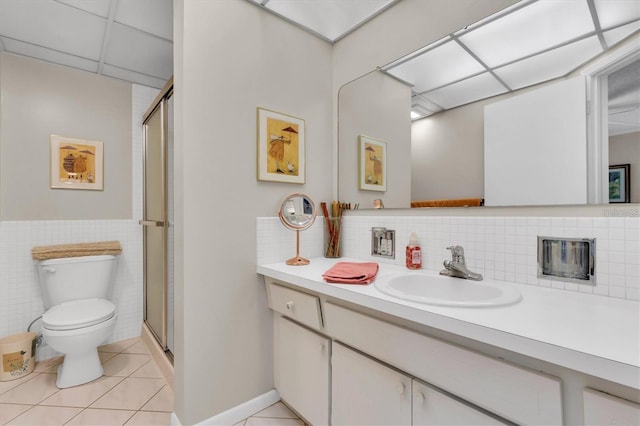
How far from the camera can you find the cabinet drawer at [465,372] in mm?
653

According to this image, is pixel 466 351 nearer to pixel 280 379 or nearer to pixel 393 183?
pixel 393 183

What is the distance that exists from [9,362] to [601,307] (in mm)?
3169

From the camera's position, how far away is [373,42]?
171 centimetres

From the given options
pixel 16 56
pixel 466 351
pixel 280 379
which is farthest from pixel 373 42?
pixel 16 56

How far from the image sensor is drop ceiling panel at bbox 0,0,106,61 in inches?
64.2

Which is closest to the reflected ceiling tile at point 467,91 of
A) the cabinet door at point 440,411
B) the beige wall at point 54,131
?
the cabinet door at point 440,411

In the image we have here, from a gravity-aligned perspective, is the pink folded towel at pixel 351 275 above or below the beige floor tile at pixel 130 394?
above

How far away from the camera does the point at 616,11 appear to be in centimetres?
95

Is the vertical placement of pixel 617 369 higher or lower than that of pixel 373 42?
lower

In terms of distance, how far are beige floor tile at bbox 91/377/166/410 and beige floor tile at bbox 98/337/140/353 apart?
20.9 inches

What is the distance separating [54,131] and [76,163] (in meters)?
0.27

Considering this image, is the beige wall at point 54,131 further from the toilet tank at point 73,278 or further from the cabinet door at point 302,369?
the cabinet door at point 302,369

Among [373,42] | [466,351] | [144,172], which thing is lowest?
[466,351]

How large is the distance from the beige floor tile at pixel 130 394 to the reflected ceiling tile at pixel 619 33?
9.04ft
